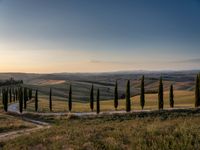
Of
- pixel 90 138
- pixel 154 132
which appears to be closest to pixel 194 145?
pixel 154 132

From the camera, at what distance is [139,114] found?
160 ft

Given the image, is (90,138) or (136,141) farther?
(90,138)

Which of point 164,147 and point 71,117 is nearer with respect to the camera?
point 164,147

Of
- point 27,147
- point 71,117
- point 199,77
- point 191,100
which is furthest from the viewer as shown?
point 191,100

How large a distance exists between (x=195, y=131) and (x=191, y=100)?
220ft

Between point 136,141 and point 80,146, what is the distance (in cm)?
259

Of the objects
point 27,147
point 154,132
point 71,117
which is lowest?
point 71,117

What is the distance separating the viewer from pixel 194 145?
35.9 feet

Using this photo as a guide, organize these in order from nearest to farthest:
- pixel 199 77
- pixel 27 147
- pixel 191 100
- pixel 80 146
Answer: pixel 80 146, pixel 27 147, pixel 199 77, pixel 191 100

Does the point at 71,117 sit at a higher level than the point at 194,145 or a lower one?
lower

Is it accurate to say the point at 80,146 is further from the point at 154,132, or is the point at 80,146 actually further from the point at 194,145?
the point at 194,145

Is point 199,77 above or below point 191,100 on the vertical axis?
above

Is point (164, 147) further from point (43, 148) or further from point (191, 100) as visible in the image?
point (191, 100)

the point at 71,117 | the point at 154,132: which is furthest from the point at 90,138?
the point at 71,117
